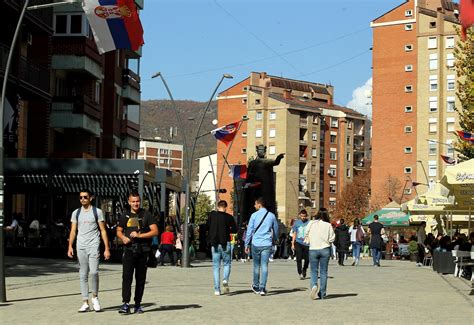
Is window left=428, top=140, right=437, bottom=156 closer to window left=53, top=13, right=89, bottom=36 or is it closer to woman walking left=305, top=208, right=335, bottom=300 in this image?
window left=53, top=13, right=89, bottom=36

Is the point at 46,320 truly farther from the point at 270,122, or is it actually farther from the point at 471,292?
the point at 270,122

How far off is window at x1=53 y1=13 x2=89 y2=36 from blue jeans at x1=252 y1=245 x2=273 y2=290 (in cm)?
3607

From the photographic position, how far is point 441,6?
386ft

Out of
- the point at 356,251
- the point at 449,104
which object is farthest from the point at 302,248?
the point at 449,104

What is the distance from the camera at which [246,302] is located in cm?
1886

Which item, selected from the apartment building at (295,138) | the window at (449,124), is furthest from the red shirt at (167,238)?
the apartment building at (295,138)

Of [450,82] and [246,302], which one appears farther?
[450,82]

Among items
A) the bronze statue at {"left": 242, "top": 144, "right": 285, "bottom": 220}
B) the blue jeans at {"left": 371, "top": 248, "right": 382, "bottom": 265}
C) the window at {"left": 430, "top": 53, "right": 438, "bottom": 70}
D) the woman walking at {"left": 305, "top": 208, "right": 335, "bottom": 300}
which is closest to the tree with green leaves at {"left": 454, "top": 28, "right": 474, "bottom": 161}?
the blue jeans at {"left": 371, "top": 248, "right": 382, "bottom": 265}

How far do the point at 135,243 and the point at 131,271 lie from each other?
414mm

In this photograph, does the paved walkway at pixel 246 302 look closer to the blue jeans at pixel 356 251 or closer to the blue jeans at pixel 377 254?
the blue jeans at pixel 377 254

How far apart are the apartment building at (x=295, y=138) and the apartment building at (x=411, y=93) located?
89.0 feet

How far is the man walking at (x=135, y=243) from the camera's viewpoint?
636 inches

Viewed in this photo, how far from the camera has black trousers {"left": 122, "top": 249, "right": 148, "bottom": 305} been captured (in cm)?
1616

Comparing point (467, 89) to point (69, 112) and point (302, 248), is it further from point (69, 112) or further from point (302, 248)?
point (69, 112)
